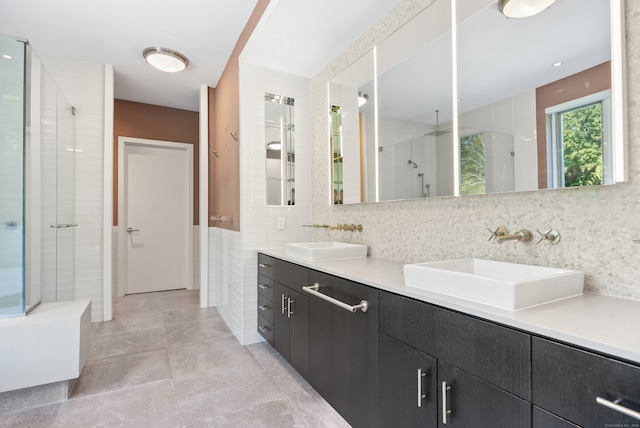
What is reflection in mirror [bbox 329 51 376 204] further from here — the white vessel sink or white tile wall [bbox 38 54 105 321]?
white tile wall [bbox 38 54 105 321]

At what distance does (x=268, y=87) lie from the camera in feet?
9.54

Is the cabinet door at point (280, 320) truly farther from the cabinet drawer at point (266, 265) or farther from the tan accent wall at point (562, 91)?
the tan accent wall at point (562, 91)

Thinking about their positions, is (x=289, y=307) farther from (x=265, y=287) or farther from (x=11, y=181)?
(x=11, y=181)

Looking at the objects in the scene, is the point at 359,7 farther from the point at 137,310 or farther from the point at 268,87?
the point at 137,310

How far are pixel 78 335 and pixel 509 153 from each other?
257 centimetres

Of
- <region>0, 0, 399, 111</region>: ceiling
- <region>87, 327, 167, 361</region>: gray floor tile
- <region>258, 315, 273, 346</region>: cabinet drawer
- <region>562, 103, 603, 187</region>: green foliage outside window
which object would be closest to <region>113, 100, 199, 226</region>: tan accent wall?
<region>0, 0, 399, 111</region>: ceiling

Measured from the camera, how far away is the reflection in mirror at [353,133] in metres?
2.29

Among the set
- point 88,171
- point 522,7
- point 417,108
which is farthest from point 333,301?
point 88,171

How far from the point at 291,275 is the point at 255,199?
0.98 m

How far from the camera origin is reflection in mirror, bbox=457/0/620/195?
A: 111cm

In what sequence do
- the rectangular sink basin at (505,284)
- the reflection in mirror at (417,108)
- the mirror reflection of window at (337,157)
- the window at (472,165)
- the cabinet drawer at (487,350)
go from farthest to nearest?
the mirror reflection of window at (337,157) → the reflection in mirror at (417,108) → the window at (472,165) → the rectangular sink basin at (505,284) → the cabinet drawer at (487,350)

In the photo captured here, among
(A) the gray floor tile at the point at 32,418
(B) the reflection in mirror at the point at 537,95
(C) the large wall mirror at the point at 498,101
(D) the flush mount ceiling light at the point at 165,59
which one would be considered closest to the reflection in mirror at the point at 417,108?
(C) the large wall mirror at the point at 498,101

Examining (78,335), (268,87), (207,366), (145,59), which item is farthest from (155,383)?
(145,59)

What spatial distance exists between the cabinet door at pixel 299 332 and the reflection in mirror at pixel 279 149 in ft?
3.62
